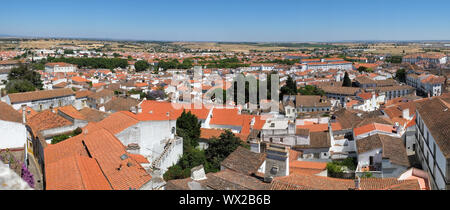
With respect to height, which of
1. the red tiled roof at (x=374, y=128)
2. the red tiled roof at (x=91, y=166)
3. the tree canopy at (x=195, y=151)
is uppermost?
the red tiled roof at (x=91, y=166)

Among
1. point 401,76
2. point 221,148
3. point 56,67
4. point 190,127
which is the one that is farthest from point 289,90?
point 56,67

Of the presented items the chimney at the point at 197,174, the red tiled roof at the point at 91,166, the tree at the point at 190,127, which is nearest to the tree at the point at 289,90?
the tree at the point at 190,127

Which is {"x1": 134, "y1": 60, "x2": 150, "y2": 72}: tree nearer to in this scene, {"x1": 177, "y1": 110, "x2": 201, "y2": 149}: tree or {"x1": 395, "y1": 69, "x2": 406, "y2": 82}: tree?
{"x1": 395, "y1": 69, "x2": 406, "y2": 82}: tree

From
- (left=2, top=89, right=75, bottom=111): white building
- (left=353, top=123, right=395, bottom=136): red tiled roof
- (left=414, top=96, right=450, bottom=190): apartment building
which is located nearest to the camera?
(left=414, top=96, right=450, bottom=190): apartment building

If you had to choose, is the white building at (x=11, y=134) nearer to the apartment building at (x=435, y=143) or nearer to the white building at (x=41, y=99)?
the white building at (x=41, y=99)

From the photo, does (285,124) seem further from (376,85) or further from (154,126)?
(376,85)

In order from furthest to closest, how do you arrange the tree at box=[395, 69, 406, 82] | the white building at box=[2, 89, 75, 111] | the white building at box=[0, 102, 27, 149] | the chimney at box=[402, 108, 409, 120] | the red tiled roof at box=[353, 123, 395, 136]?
the tree at box=[395, 69, 406, 82]
the chimney at box=[402, 108, 409, 120]
the white building at box=[2, 89, 75, 111]
the red tiled roof at box=[353, 123, 395, 136]
the white building at box=[0, 102, 27, 149]

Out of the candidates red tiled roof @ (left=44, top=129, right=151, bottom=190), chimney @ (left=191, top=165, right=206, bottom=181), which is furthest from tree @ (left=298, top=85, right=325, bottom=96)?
chimney @ (left=191, top=165, right=206, bottom=181)

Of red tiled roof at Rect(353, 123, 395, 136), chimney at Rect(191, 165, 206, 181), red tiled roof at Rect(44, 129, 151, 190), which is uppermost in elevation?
red tiled roof at Rect(44, 129, 151, 190)

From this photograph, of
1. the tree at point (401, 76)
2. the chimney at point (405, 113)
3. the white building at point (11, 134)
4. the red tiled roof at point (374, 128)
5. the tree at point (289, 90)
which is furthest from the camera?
the tree at point (401, 76)

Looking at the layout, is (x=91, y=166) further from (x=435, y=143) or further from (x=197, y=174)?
(x=435, y=143)

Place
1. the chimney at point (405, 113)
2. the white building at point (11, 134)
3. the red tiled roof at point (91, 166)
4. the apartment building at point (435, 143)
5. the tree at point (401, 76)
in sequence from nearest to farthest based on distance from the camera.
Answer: the red tiled roof at point (91, 166), the apartment building at point (435, 143), the white building at point (11, 134), the chimney at point (405, 113), the tree at point (401, 76)
